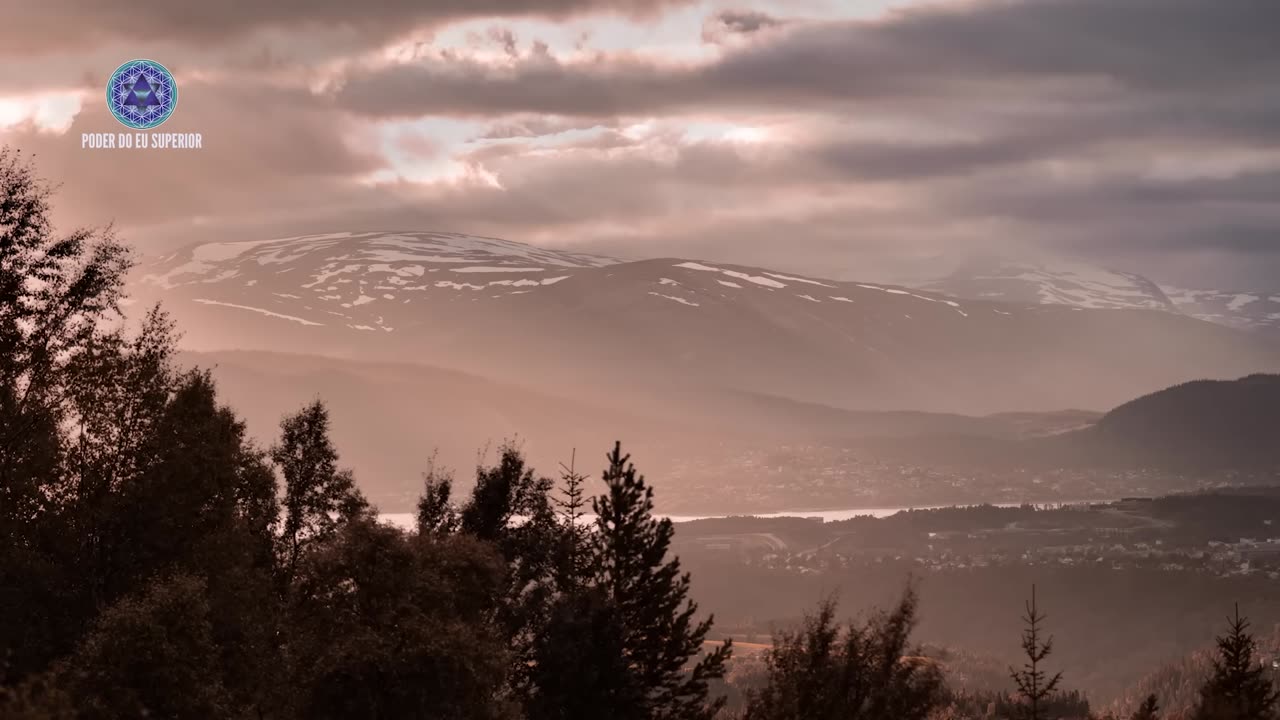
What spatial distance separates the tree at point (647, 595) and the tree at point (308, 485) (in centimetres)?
1433

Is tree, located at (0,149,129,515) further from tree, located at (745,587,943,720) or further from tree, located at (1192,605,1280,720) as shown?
tree, located at (1192,605,1280,720)

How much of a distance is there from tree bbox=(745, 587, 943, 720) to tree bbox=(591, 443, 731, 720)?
6958 millimetres

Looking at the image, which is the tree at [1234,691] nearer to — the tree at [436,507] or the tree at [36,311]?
the tree at [436,507]

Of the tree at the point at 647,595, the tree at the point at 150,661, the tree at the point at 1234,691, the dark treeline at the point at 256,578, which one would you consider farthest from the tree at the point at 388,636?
the tree at the point at 1234,691

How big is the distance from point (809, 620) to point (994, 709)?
6837 cm

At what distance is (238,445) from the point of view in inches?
2813

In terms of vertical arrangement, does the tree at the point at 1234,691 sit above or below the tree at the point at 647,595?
below

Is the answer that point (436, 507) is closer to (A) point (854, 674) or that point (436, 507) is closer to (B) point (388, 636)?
(A) point (854, 674)

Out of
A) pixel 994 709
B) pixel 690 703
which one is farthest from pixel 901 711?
pixel 994 709

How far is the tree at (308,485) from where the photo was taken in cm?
7456

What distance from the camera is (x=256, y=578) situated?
6656 centimetres

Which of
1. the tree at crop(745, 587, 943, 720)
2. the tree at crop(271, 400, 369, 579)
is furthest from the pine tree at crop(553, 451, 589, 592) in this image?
the tree at crop(745, 587, 943, 720)

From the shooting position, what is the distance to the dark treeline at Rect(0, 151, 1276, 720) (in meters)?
55.3

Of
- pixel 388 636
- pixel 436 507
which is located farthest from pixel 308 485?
pixel 388 636
